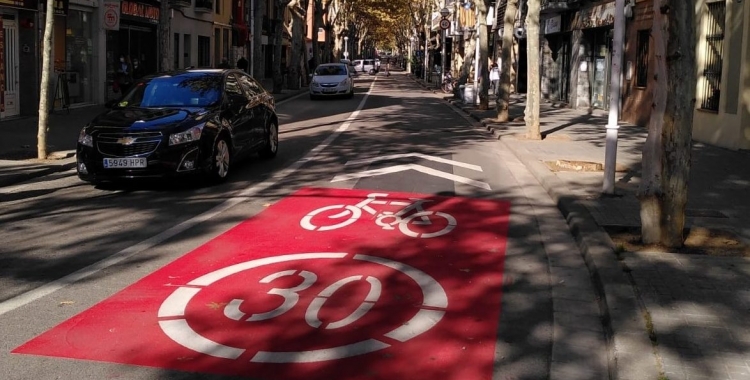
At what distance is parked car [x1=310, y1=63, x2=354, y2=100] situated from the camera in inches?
1399

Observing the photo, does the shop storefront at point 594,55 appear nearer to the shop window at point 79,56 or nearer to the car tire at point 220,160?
the shop window at point 79,56

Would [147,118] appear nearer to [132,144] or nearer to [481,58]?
[132,144]

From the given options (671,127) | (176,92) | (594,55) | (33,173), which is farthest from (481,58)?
(671,127)

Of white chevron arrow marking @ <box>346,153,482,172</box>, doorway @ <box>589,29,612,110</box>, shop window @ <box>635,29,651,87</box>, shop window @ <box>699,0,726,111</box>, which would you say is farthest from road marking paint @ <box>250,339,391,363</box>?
doorway @ <box>589,29,612,110</box>

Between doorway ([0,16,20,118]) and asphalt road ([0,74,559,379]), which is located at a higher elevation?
doorway ([0,16,20,118])

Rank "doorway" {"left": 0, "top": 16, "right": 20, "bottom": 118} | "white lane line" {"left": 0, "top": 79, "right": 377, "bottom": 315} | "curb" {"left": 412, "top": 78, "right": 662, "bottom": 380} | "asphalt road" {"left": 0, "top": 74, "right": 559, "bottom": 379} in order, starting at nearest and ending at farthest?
"curb" {"left": 412, "top": 78, "right": 662, "bottom": 380} → "asphalt road" {"left": 0, "top": 74, "right": 559, "bottom": 379} → "white lane line" {"left": 0, "top": 79, "right": 377, "bottom": 315} → "doorway" {"left": 0, "top": 16, "right": 20, "bottom": 118}

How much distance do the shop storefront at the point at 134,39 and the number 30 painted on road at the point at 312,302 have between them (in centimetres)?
2239

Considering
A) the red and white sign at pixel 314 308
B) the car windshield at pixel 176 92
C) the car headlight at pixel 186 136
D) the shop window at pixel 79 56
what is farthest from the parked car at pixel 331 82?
the red and white sign at pixel 314 308

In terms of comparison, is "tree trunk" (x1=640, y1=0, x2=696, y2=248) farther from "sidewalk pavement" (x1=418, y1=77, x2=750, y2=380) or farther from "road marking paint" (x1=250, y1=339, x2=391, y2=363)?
"road marking paint" (x1=250, y1=339, x2=391, y2=363)

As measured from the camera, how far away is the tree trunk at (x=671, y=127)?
7500 mm

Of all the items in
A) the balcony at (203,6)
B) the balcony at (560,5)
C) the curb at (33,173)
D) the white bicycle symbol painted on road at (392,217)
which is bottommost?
the white bicycle symbol painted on road at (392,217)

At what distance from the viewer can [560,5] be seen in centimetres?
3225

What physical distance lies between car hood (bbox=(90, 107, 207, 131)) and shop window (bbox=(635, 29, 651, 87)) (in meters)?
15.8

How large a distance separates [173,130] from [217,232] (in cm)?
290
